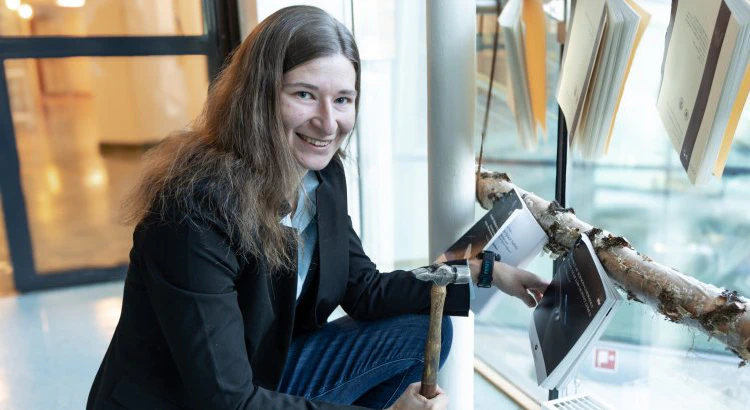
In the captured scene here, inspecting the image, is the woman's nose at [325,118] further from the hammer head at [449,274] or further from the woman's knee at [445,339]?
the woman's knee at [445,339]

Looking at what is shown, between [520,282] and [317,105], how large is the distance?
0.50m

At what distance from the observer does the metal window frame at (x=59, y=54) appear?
2.74 meters

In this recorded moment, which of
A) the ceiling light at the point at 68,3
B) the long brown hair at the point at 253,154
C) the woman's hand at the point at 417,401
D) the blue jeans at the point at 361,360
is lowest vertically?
the blue jeans at the point at 361,360

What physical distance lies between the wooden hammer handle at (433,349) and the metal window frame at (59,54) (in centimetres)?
212

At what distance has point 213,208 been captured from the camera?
0.98 metres

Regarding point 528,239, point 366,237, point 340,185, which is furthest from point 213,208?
point 366,237

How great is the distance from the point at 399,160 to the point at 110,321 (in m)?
1.26

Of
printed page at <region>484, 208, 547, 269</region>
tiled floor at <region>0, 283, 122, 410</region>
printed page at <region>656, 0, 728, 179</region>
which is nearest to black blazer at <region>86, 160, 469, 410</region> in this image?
printed page at <region>484, 208, 547, 269</region>

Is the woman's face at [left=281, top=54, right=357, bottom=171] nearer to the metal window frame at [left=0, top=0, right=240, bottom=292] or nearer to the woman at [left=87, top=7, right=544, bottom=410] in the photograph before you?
the woman at [left=87, top=7, right=544, bottom=410]

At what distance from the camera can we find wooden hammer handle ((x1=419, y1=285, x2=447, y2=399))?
1019 millimetres

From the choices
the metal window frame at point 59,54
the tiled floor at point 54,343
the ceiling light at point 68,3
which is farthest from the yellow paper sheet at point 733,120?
the ceiling light at point 68,3

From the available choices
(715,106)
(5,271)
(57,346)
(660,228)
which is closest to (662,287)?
(715,106)

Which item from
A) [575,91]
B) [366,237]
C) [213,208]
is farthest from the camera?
[366,237]

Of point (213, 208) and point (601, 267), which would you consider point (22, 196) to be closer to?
point (213, 208)
